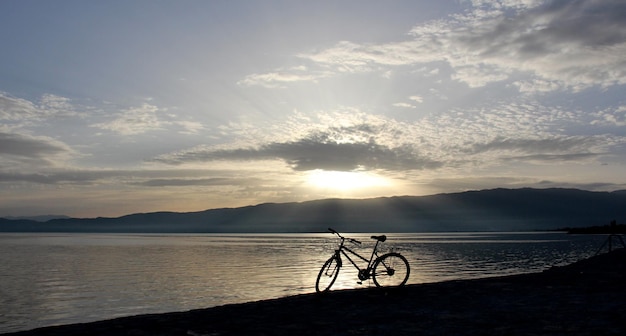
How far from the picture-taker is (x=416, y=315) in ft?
41.4

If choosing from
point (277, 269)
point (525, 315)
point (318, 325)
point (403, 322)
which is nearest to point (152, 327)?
point (318, 325)

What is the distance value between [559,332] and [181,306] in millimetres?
24234

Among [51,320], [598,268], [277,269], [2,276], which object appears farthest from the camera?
[277,269]

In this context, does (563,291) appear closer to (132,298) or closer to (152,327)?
(152,327)

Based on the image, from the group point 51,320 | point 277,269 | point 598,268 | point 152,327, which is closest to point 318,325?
point 152,327

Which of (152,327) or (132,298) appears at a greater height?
(152,327)

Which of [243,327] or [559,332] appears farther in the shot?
[243,327]

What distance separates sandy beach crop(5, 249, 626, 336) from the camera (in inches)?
432

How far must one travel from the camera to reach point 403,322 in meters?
11.8

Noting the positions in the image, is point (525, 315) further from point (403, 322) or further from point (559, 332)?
point (403, 322)

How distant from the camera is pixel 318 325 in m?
11.7

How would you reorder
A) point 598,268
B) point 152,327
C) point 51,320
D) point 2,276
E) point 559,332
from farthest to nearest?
point 2,276 < point 51,320 < point 598,268 < point 152,327 < point 559,332

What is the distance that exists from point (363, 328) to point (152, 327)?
15.3 feet

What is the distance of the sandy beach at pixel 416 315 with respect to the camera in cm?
1098
